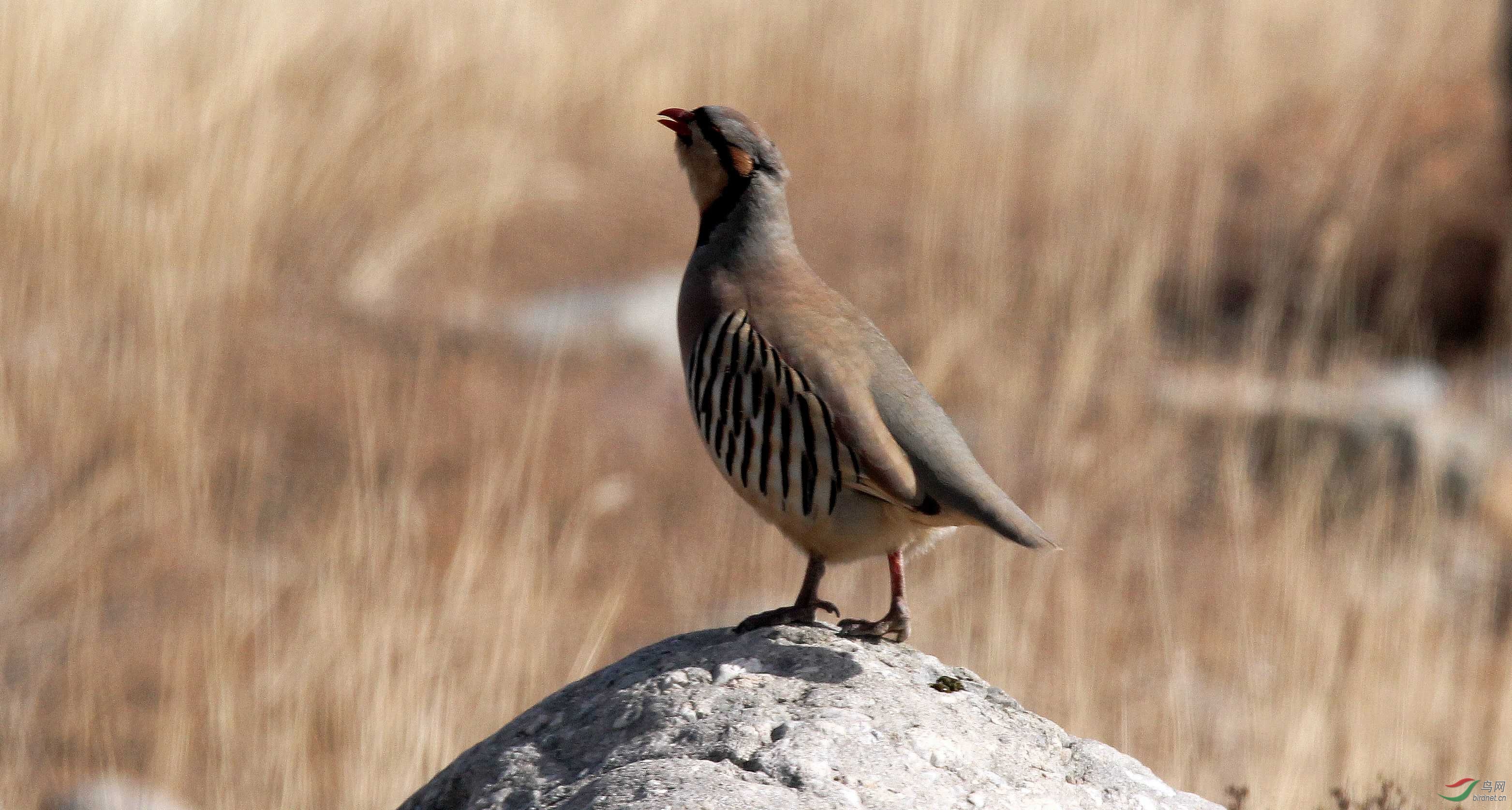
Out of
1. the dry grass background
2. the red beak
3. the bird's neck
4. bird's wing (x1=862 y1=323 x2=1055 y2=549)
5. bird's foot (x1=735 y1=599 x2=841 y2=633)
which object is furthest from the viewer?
the dry grass background

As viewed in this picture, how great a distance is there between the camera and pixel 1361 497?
771 cm

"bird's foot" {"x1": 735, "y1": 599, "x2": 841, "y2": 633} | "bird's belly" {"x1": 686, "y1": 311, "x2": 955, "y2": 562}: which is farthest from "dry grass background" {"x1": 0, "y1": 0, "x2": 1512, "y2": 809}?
"bird's belly" {"x1": 686, "y1": 311, "x2": 955, "y2": 562}

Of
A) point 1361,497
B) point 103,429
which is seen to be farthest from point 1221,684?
point 103,429

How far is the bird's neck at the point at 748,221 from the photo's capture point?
312 centimetres

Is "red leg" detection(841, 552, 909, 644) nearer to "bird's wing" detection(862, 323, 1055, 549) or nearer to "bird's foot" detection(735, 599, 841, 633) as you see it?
"bird's foot" detection(735, 599, 841, 633)

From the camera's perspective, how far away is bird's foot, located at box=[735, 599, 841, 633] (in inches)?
117

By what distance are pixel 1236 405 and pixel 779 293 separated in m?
5.63

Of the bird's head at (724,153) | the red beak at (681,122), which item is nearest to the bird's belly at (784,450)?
the bird's head at (724,153)

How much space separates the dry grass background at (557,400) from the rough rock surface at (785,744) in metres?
1.59

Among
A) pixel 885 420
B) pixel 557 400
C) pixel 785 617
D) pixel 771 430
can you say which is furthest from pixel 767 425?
pixel 557 400

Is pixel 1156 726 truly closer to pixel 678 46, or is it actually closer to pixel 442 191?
pixel 442 191

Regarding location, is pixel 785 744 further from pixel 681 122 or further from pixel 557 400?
pixel 557 400

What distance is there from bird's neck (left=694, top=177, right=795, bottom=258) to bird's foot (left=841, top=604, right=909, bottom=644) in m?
0.76

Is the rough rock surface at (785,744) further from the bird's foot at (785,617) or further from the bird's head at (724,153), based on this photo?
the bird's head at (724,153)
